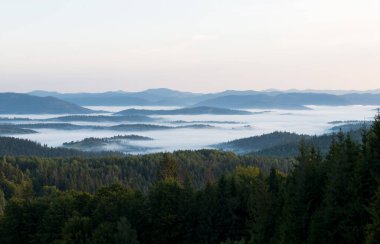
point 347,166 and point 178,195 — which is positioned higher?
point 347,166

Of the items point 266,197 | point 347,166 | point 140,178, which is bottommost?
point 140,178

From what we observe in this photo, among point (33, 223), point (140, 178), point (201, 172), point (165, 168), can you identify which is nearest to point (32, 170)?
point (140, 178)

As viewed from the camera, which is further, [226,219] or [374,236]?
[226,219]

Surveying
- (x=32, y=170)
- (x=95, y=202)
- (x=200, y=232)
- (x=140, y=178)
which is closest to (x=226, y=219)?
(x=200, y=232)

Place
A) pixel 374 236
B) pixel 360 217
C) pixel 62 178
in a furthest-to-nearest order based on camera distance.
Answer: pixel 62 178 < pixel 360 217 < pixel 374 236

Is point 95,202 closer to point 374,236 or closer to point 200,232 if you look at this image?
point 200,232

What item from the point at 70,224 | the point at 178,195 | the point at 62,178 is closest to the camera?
the point at 70,224
